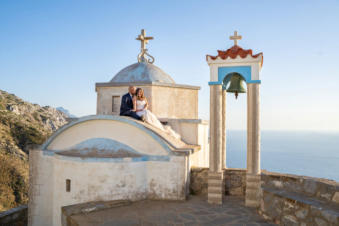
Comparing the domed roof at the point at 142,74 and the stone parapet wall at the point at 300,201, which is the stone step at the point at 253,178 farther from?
the domed roof at the point at 142,74

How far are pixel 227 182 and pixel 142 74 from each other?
5257 mm

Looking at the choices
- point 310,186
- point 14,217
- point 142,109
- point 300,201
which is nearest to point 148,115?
point 142,109

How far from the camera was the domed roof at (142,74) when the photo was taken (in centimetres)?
1016

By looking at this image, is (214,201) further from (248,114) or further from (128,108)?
(128,108)

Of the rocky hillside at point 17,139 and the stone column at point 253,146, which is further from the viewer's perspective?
the rocky hillside at point 17,139

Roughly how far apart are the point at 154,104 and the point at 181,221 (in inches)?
204

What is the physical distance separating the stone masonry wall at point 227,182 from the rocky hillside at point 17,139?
1206cm

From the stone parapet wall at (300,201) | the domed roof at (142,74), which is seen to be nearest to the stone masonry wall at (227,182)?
the stone parapet wall at (300,201)

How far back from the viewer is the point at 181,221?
492 centimetres

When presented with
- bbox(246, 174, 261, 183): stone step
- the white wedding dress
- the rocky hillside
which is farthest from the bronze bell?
the rocky hillside

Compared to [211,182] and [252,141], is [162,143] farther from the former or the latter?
[252,141]

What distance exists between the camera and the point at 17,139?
29.3m

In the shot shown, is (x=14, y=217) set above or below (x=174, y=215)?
below

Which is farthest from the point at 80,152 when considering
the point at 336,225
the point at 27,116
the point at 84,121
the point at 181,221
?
the point at 27,116
